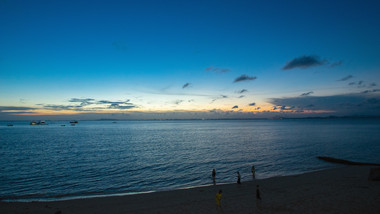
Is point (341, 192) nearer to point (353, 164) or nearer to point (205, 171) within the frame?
point (205, 171)

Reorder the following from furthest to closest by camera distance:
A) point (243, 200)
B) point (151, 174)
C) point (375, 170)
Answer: point (151, 174)
point (375, 170)
point (243, 200)

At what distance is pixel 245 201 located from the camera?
67.5 feet

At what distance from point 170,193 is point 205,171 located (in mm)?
12512

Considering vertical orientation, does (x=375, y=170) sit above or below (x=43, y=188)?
above

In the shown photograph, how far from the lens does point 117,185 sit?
29.0 meters

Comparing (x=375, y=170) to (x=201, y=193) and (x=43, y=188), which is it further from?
(x=43, y=188)

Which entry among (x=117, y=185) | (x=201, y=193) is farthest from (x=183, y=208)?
(x=117, y=185)

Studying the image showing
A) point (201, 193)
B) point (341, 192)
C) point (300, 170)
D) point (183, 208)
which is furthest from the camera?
point (300, 170)

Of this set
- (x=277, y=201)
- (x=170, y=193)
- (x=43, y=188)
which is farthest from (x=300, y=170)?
(x=43, y=188)

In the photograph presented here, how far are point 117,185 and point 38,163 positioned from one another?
25085 millimetres

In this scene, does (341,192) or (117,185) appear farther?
(117,185)

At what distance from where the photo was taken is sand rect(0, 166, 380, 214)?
18391mm

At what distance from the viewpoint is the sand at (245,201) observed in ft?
60.3

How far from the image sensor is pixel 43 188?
27781 millimetres
